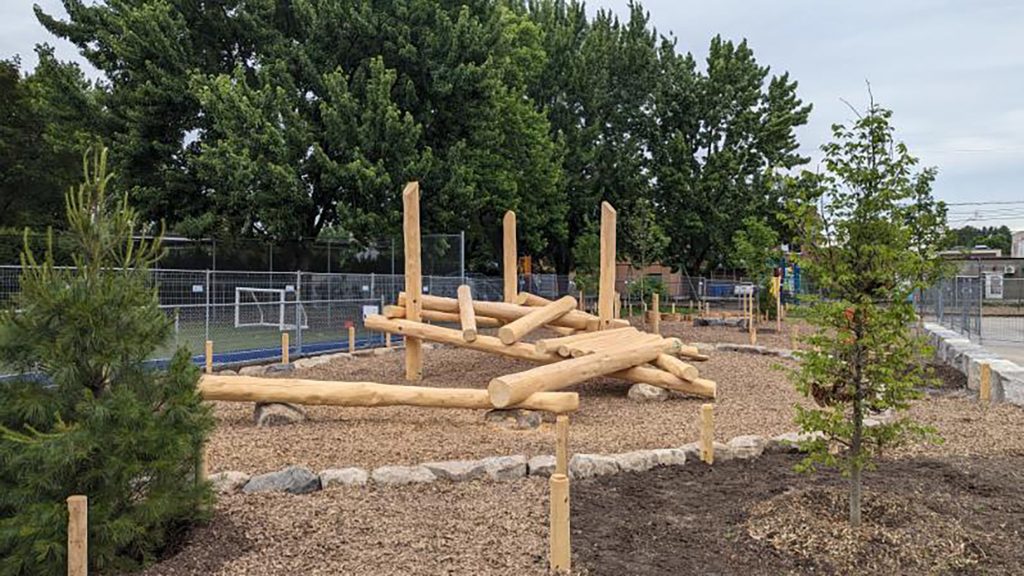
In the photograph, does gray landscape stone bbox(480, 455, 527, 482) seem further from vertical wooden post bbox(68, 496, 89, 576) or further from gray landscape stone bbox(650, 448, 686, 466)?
vertical wooden post bbox(68, 496, 89, 576)

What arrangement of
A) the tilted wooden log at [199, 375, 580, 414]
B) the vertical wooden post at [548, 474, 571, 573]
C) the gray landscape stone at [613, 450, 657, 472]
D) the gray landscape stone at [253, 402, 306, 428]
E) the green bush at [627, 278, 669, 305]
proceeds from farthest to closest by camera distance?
the green bush at [627, 278, 669, 305]
the gray landscape stone at [253, 402, 306, 428]
the tilted wooden log at [199, 375, 580, 414]
the gray landscape stone at [613, 450, 657, 472]
the vertical wooden post at [548, 474, 571, 573]

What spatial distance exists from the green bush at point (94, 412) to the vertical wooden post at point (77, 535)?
189mm

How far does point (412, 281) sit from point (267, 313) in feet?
14.1

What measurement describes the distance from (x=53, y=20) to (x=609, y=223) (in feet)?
57.0

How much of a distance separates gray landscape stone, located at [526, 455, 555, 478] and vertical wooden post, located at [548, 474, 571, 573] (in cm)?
166

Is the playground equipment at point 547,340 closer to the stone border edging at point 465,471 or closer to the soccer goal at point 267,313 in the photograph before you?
the stone border edging at point 465,471

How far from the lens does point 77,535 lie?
324 cm

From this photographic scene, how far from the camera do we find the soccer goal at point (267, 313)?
1304 centimetres

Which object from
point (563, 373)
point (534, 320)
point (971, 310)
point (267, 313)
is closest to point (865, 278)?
point (563, 373)

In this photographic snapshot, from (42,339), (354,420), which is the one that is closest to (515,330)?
(354,420)

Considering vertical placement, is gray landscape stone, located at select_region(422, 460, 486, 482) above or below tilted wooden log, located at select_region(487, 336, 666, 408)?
below

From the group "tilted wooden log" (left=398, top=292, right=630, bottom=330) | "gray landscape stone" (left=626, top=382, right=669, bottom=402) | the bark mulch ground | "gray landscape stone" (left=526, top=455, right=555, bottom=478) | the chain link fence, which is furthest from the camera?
the chain link fence

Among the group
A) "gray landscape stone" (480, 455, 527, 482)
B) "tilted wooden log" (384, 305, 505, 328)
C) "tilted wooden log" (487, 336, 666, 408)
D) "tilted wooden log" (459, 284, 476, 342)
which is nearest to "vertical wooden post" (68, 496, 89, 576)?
"gray landscape stone" (480, 455, 527, 482)

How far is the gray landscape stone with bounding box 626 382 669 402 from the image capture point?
364 inches
